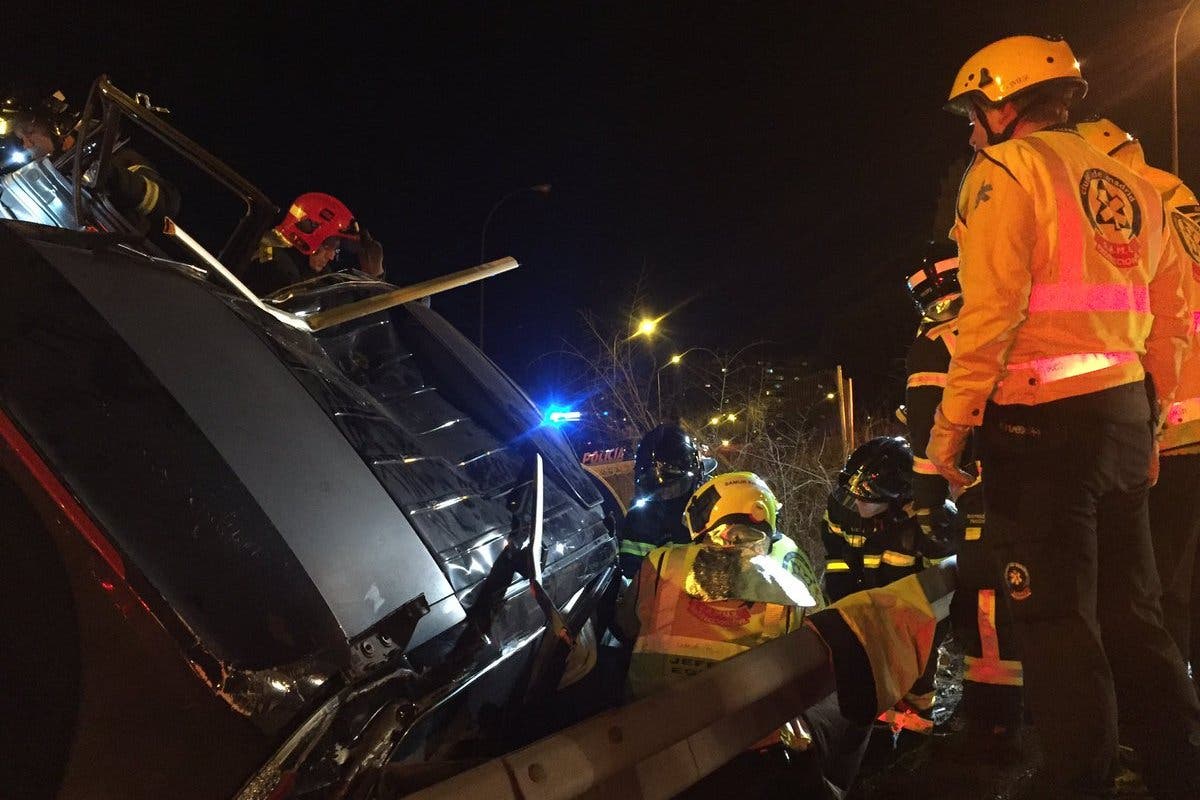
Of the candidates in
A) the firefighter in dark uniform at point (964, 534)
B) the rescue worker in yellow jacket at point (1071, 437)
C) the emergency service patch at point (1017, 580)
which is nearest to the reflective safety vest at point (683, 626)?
the emergency service patch at point (1017, 580)

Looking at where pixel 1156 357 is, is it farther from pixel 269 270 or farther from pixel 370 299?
pixel 269 270

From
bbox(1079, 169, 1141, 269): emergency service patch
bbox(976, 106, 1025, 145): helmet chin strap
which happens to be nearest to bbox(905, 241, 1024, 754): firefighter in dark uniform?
bbox(1079, 169, 1141, 269): emergency service patch

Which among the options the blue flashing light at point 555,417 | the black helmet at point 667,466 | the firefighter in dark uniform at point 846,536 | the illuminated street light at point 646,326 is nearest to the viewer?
the blue flashing light at point 555,417

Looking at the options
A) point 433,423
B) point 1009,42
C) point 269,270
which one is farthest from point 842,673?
point 269,270

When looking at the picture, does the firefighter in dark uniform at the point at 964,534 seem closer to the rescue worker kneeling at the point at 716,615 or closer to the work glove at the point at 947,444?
the work glove at the point at 947,444

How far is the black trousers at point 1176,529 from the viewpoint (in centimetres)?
279

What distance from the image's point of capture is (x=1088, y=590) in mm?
2225

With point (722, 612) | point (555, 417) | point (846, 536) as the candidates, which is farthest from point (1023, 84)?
point (846, 536)

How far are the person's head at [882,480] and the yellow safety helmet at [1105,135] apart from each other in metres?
2.02

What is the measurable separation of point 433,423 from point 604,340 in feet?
49.0

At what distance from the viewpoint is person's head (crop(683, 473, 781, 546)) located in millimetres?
3357

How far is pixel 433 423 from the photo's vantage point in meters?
2.25

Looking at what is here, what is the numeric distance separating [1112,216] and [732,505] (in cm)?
182

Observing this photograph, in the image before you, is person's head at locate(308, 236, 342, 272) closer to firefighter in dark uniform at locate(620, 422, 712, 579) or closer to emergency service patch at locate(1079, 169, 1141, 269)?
firefighter in dark uniform at locate(620, 422, 712, 579)
